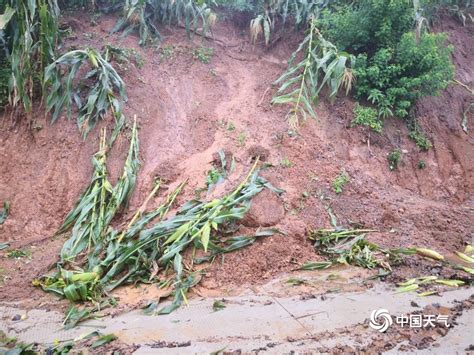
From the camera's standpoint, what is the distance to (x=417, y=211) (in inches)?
219

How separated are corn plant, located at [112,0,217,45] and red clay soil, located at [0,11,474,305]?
0.21 m

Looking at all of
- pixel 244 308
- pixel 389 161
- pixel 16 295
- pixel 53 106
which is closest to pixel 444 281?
pixel 244 308

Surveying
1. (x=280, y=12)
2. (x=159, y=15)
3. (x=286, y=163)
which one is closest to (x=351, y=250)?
(x=286, y=163)

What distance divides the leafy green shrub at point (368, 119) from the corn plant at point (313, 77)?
43 cm

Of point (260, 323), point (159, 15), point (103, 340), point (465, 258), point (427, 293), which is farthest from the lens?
point (159, 15)

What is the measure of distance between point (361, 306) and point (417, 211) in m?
2.18

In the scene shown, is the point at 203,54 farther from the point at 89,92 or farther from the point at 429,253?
the point at 429,253

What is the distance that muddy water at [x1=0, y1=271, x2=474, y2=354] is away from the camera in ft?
11.0

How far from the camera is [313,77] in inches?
262

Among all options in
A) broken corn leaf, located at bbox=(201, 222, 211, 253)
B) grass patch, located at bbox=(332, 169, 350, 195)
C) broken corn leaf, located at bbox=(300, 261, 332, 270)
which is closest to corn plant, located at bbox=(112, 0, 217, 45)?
grass patch, located at bbox=(332, 169, 350, 195)

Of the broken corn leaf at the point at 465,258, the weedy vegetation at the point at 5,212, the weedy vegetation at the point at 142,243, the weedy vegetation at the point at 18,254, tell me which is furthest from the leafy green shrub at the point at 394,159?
the weedy vegetation at the point at 5,212

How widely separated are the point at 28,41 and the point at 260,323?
479 centimetres

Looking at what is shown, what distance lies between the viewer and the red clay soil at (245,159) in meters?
5.07

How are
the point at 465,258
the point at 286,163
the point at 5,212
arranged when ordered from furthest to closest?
the point at 5,212, the point at 286,163, the point at 465,258
